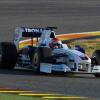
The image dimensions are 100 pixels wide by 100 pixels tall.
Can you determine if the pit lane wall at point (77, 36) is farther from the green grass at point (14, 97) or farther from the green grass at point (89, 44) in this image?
the green grass at point (14, 97)

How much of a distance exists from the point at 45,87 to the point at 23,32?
150 inches

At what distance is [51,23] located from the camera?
84.5 feet

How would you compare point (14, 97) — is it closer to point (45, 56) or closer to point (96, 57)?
point (45, 56)

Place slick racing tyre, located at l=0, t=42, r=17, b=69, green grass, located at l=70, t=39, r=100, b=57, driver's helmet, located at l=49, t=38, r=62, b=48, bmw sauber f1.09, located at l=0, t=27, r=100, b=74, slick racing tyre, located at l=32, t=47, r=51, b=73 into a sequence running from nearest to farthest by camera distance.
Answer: bmw sauber f1.09, located at l=0, t=27, r=100, b=74, slick racing tyre, located at l=32, t=47, r=51, b=73, driver's helmet, located at l=49, t=38, r=62, b=48, slick racing tyre, located at l=0, t=42, r=17, b=69, green grass, located at l=70, t=39, r=100, b=57

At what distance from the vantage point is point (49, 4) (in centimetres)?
3497

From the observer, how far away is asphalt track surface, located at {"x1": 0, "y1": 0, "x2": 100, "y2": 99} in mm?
11672

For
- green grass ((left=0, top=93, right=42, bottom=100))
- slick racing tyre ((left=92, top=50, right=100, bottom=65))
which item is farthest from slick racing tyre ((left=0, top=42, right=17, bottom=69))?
green grass ((left=0, top=93, right=42, bottom=100))

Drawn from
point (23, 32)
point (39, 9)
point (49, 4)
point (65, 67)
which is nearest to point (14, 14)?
point (39, 9)

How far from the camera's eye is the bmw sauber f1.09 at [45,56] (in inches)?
526

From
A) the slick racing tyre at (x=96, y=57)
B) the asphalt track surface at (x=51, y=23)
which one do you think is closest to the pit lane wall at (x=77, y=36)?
the asphalt track surface at (x=51, y=23)

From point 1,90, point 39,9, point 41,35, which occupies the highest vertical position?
point 39,9

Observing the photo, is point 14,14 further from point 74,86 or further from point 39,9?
point 74,86

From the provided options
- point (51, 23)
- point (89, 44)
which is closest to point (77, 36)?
point (89, 44)

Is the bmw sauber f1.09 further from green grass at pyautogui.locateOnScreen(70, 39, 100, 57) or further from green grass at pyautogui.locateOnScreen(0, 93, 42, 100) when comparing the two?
green grass at pyautogui.locateOnScreen(0, 93, 42, 100)
